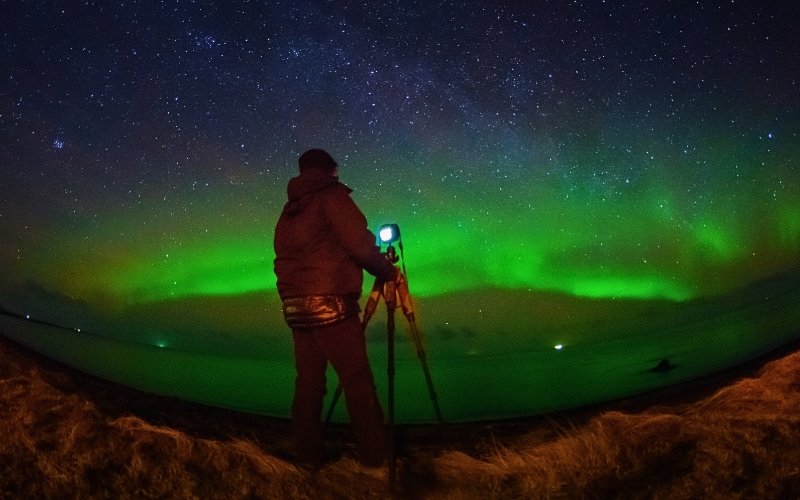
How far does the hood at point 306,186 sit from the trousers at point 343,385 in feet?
2.98

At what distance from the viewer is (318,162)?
3484mm

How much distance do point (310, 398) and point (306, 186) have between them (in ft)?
5.15

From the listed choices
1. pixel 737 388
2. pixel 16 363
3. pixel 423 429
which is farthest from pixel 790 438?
pixel 16 363

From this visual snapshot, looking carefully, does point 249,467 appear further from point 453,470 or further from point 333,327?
point 453,470

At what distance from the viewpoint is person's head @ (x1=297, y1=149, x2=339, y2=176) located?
137 inches

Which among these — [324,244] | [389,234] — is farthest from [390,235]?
[324,244]

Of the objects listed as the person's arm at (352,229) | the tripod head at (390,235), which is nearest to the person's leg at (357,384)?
the person's arm at (352,229)

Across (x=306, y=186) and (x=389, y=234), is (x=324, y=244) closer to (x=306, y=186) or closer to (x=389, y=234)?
(x=306, y=186)

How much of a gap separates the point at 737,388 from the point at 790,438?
1.53 meters

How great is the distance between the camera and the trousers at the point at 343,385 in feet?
11.0

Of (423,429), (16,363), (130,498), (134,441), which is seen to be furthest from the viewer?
(423,429)

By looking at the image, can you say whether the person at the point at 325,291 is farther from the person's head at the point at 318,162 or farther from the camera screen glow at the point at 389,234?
the camera screen glow at the point at 389,234

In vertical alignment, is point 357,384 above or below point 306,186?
below

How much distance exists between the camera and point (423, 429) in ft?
18.0
